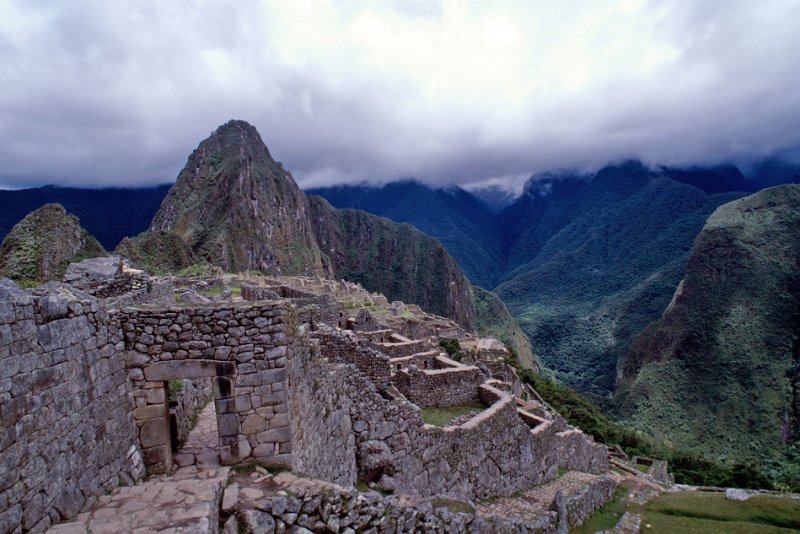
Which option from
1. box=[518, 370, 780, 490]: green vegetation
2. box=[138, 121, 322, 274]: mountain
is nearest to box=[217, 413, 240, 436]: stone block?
box=[518, 370, 780, 490]: green vegetation

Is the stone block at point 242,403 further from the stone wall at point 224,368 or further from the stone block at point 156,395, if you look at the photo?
the stone block at point 156,395

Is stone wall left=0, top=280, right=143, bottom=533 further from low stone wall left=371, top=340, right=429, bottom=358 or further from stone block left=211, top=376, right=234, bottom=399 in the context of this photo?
low stone wall left=371, top=340, right=429, bottom=358

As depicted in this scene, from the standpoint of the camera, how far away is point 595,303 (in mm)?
194875

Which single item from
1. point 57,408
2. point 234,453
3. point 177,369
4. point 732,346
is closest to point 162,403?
point 177,369

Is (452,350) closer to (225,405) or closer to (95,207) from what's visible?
(225,405)

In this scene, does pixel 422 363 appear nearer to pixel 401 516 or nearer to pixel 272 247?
pixel 401 516

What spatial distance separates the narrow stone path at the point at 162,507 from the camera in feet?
14.1

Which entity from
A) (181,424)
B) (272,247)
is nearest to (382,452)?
(181,424)

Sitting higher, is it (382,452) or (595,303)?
(382,452)

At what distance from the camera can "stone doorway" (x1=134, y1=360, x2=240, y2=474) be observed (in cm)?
590

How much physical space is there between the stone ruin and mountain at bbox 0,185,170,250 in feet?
236

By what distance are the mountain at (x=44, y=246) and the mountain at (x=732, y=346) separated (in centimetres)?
8706

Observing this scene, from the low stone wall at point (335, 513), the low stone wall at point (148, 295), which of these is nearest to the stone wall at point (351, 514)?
the low stone wall at point (335, 513)

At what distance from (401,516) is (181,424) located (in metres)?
3.53
